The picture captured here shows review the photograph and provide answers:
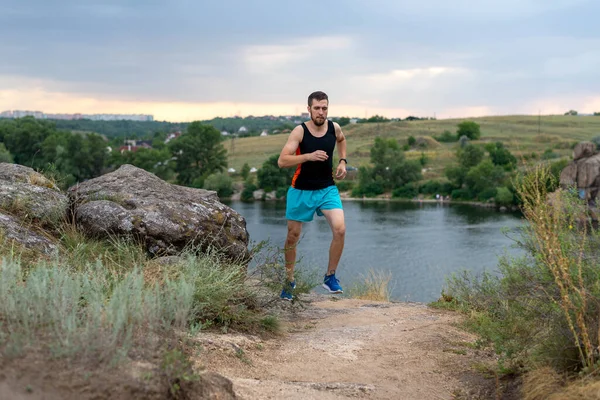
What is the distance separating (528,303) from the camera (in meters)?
5.29

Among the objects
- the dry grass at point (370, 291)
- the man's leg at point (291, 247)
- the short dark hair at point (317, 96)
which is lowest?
the dry grass at point (370, 291)

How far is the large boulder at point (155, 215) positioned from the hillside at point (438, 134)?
90.4 metres

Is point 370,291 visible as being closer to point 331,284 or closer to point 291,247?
point 331,284

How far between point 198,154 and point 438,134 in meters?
52.0

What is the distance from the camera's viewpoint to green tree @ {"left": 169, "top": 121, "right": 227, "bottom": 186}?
99.7 meters

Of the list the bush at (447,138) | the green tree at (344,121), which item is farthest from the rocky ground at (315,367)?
the green tree at (344,121)

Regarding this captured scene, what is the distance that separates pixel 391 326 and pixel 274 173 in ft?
268

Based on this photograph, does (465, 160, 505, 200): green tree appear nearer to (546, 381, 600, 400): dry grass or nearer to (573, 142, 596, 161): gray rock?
(573, 142, 596, 161): gray rock

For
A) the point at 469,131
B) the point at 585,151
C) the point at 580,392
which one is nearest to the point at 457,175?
the point at 585,151

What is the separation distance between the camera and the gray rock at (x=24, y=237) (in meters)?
6.52

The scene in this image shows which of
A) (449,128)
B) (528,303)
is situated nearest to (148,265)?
(528,303)

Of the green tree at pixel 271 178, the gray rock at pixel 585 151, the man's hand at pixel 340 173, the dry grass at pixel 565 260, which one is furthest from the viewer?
the green tree at pixel 271 178

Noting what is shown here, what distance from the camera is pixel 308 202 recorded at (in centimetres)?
770

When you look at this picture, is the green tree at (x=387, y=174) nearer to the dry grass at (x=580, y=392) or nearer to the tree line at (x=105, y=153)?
the tree line at (x=105, y=153)
